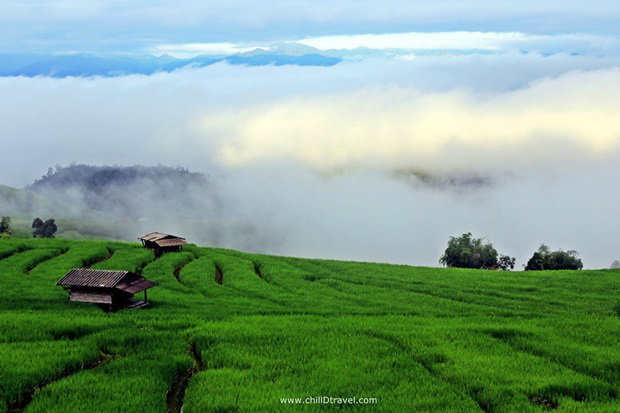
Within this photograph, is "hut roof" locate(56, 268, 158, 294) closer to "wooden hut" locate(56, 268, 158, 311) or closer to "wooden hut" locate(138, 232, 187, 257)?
"wooden hut" locate(56, 268, 158, 311)

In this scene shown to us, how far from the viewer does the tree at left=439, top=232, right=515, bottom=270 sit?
120m

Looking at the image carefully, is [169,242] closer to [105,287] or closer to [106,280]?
[106,280]

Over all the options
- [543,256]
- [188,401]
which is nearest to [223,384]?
[188,401]

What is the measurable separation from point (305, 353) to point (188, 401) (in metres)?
7.48

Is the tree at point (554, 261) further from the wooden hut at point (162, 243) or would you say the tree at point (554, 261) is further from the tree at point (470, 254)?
the wooden hut at point (162, 243)

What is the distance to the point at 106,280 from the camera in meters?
43.2

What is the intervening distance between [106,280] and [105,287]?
69cm

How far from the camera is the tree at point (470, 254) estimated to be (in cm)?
12050

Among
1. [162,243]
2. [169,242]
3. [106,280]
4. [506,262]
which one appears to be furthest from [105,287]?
[506,262]

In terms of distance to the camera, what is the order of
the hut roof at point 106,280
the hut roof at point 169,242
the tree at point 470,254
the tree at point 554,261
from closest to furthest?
1. the hut roof at point 106,280
2. the hut roof at point 169,242
3. the tree at point 554,261
4. the tree at point 470,254

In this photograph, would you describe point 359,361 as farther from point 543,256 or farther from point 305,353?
point 543,256

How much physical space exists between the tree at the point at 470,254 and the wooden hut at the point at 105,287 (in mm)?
89993

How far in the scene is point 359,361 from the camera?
24797 millimetres

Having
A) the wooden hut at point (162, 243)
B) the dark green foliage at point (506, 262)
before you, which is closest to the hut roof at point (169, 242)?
the wooden hut at point (162, 243)
